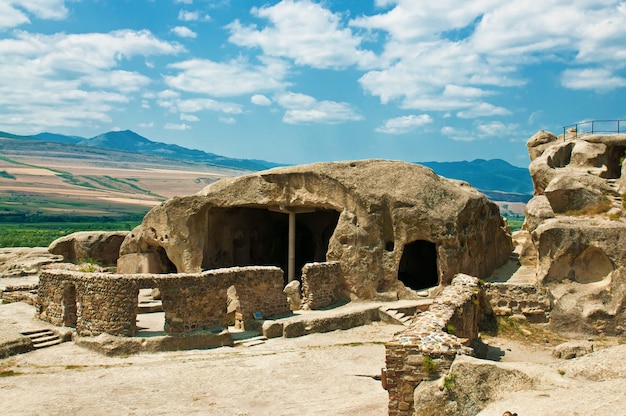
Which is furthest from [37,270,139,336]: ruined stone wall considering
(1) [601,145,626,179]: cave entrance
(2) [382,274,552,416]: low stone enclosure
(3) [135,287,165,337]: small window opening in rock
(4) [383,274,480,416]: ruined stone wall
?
(1) [601,145,626,179]: cave entrance

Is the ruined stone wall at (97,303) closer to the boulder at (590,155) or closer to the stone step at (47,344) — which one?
Answer: the stone step at (47,344)

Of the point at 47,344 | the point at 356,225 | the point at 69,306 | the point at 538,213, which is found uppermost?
the point at 538,213

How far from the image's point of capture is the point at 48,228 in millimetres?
85250

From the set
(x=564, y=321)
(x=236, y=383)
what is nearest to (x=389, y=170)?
(x=564, y=321)

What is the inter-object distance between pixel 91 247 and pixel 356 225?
573 inches

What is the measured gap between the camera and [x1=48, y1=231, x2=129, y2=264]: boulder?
3086 cm

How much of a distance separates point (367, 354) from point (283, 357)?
2285 millimetres

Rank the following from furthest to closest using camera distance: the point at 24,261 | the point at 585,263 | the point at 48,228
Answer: the point at 48,228 → the point at 24,261 → the point at 585,263

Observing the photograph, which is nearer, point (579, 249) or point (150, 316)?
point (579, 249)

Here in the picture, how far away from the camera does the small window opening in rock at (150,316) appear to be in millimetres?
18466

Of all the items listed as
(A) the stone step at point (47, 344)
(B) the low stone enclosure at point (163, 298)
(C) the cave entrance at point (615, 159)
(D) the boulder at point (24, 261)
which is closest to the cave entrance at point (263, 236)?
(B) the low stone enclosure at point (163, 298)

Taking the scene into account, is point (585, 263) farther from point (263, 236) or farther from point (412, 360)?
point (263, 236)

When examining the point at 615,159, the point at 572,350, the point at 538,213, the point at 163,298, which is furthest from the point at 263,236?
the point at 572,350

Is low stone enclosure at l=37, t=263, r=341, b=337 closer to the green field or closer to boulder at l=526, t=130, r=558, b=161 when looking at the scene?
boulder at l=526, t=130, r=558, b=161
